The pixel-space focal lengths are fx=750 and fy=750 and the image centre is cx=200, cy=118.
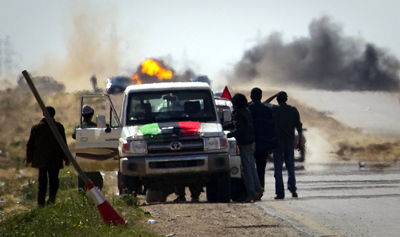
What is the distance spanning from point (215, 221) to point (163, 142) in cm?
272

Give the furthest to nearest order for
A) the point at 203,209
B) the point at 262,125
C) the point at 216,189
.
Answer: the point at 262,125 < the point at 216,189 < the point at 203,209

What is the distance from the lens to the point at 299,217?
33.3ft

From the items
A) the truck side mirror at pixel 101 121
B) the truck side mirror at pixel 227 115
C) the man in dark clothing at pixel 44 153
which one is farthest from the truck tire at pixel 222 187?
the man in dark clothing at pixel 44 153

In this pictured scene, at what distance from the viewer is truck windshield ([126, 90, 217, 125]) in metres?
13.0

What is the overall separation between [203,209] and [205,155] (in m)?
1.51

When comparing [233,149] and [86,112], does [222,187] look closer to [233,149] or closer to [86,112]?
[233,149]

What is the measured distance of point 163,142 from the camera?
1227 cm

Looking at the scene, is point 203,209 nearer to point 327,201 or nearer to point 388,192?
point 327,201

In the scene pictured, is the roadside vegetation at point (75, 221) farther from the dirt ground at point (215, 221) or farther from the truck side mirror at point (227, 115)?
the truck side mirror at point (227, 115)

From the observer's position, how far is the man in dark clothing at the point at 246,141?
43.0 feet

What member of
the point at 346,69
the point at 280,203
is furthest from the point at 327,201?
the point at 346,69

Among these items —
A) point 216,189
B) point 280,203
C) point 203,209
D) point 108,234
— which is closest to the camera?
point 108,234

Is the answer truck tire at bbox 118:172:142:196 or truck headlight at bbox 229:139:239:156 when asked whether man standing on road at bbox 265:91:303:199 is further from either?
truck tire at bbox 118:172:142:196

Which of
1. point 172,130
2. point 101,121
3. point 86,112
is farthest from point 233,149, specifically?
point 86,112
